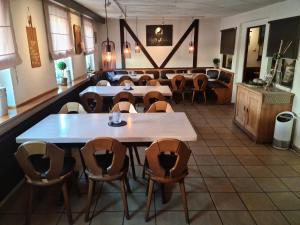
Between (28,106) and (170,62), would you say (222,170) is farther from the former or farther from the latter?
(170,62)

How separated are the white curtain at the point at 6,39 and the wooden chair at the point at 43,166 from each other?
1.23m

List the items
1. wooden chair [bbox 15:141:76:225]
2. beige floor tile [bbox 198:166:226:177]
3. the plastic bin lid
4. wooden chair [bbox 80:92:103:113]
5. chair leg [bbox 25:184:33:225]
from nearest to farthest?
wooden chair [bbox 15:141:76:225] → chair leg [bbox 25:184:33:225] → beige floor tile [bbox 198:166:226:177] → the plastic bin lid → wooden chair [bbox 80:92:103:113]

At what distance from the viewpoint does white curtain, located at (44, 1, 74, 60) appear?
13.4 ft

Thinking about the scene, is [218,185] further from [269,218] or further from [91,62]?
[91,62]

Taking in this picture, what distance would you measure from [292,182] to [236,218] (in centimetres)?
115

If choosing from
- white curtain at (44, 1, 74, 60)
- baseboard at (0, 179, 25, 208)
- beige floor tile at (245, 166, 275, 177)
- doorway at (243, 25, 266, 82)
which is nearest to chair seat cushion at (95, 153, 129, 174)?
baseboard at (0, 179, 25, 208)

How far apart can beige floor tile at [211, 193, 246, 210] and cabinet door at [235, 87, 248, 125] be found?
235 centimetres

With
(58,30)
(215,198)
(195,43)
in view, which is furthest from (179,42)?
(215,198)

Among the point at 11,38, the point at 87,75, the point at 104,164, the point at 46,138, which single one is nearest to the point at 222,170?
the point at 104,164

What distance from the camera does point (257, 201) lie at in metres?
2.59

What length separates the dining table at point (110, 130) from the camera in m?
2.32

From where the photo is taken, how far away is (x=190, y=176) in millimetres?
3092

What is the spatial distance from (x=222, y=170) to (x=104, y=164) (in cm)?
175

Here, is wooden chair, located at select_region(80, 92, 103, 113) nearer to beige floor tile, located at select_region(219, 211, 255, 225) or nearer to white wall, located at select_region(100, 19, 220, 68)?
beige floor tile, located at select_region(219, 211, 255, 225)
